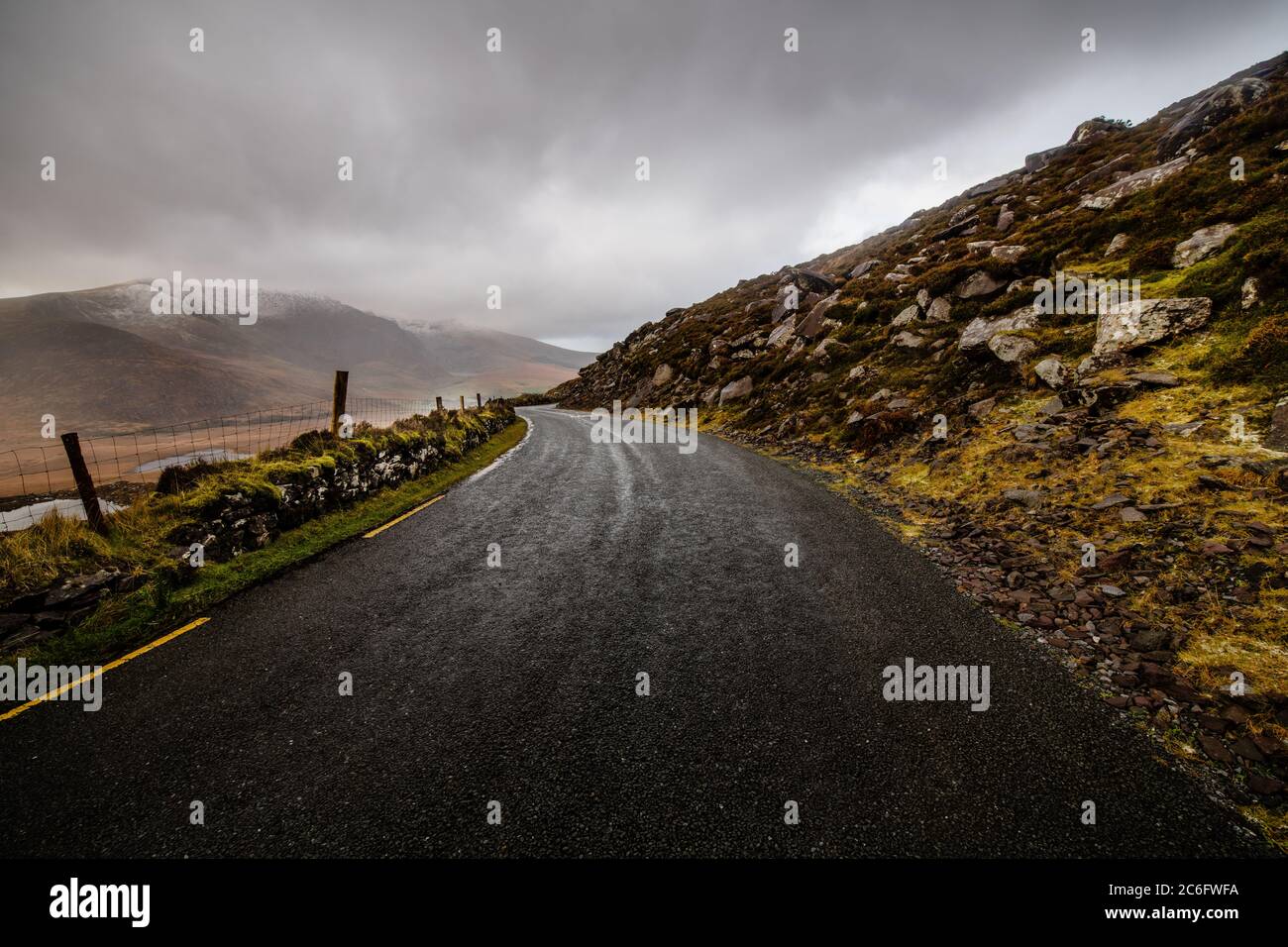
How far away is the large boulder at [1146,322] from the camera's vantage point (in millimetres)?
9930

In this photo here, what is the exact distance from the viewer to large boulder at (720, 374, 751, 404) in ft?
93.0

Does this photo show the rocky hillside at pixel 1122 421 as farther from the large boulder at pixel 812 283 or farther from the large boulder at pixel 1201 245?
the large boulder at pixel 812 283

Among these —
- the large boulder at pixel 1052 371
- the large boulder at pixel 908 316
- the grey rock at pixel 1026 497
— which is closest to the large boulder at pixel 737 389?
the large boulder at pixel 908 316

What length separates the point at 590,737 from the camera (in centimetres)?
387

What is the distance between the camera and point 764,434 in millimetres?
20781

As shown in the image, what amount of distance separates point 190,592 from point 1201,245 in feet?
74.9

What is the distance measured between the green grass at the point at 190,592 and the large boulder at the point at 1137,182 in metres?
28.7

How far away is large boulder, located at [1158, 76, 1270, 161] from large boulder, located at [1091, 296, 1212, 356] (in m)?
17.1

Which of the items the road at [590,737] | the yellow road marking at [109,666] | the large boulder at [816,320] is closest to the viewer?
the road at [590,737]

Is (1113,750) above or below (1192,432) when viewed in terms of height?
below

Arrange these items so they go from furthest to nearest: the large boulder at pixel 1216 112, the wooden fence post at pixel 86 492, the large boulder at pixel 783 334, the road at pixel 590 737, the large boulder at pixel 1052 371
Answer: the large boulder at pixel 783 334 < the large boulder at pixel 1216 112 < the large boulder at pixel 1052 371 < the wooden fence post at pixel 86 492 < the road at pixel 590 737

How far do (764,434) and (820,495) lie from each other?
982 centimetres
